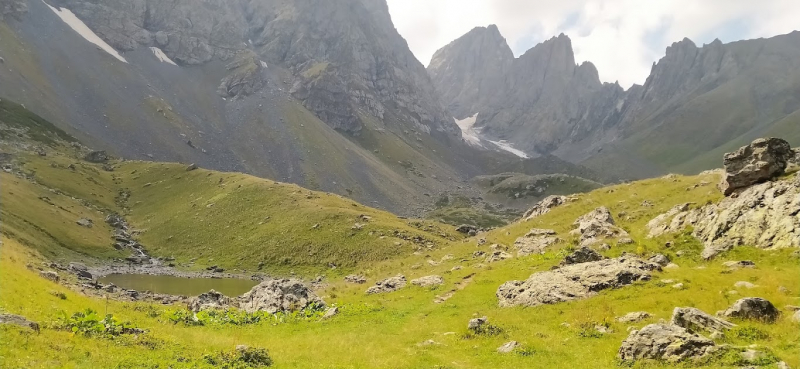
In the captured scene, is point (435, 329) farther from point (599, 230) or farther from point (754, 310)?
point (599, 230)

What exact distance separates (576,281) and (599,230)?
63.5 ft

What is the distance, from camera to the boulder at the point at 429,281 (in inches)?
1766

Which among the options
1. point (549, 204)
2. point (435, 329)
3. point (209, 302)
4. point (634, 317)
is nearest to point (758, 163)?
point (634, 317)

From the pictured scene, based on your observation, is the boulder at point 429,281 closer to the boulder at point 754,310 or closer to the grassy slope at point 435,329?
the grassy slope at point 435,329

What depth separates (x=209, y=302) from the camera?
41.3 meters

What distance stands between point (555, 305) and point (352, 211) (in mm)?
72466

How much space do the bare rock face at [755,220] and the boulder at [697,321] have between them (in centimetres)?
1321

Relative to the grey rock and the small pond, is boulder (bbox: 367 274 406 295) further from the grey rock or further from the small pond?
the small pond

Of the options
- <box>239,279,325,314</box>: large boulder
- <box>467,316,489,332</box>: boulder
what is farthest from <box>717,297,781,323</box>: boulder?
<box>239,279,325,314</box>: large boulder

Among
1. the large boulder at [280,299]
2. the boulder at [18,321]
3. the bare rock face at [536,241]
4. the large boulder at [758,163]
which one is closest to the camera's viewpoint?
the boulder at [18,321]

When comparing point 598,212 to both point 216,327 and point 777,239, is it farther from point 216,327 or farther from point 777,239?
point 216,327

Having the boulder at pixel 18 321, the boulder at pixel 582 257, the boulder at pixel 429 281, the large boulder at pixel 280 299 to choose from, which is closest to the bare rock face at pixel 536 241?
the boulder at pixel 429 281

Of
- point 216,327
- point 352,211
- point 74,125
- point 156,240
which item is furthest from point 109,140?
point 216,327

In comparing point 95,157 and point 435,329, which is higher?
point 95,157
